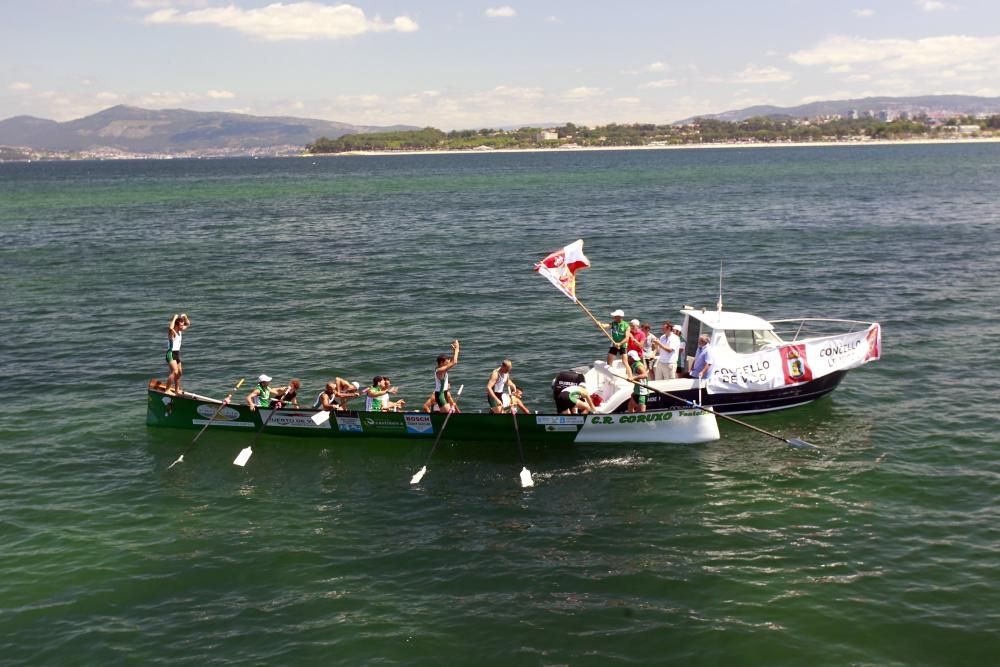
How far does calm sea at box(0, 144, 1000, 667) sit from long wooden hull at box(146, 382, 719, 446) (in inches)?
15.9

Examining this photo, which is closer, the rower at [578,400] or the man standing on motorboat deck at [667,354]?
the rower at [578,400]

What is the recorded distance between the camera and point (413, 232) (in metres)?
62.1

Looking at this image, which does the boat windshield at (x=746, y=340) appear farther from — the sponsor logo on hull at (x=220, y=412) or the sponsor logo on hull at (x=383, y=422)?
the sponsor logo on hull at (x=220, y=412)

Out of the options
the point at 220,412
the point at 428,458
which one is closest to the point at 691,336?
the point at 428,458

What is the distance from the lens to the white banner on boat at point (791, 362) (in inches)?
842

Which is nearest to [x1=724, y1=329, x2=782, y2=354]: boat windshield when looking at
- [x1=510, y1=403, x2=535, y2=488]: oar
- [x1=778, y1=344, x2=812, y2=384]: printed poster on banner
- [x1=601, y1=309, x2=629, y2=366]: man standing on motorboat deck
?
[x1=778, y1=344, x2=812, y2=384]: printed poster on banner

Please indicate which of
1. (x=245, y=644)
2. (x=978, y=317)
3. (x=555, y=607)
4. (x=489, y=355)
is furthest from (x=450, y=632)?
(x=978, y=317)

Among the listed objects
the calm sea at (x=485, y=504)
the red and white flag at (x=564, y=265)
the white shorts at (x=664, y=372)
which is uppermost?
the red and white flag at (x=564, y=265)

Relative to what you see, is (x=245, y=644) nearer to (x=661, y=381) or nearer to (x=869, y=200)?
(x=661, y=381)

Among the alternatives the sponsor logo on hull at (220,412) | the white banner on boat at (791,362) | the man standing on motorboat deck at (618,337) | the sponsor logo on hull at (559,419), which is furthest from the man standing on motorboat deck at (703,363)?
the sponsor logo on hull at (220,412)

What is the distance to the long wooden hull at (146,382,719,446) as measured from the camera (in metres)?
20.3

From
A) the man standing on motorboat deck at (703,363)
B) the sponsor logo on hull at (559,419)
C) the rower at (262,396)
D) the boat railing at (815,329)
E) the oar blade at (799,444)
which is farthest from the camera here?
the boat railing at (815,329)

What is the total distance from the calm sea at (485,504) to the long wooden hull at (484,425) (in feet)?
1.33

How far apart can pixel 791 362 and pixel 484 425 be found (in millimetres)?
8384
